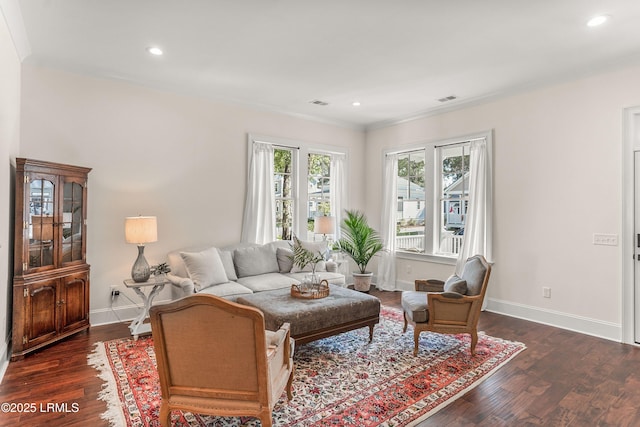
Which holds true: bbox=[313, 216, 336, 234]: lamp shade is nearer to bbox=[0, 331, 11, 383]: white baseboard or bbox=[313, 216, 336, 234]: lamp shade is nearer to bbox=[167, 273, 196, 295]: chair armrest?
bbox=[167, 273, 196, 295]: chair armrest

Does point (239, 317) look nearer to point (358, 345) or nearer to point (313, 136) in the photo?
point (358, 345)

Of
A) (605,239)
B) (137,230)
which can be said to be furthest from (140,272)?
(605,239)

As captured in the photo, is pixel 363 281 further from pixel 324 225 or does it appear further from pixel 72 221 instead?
pixel 72 221

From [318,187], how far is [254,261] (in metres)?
A: 2.03

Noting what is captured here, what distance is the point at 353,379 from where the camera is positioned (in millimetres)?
2947

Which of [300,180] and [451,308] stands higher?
[300,180]

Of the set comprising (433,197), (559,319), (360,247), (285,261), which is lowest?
(559,319)

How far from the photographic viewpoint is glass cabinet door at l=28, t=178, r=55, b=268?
342cm

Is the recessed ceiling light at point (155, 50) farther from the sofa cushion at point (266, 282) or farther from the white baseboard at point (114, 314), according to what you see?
the white baseboard at point (114, 314)

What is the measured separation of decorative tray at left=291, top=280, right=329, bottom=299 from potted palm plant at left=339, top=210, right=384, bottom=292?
228 cm

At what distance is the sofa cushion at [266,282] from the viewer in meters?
4.39

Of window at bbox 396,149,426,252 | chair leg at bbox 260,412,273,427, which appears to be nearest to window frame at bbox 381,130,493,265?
window at bbox 396,149,426,252

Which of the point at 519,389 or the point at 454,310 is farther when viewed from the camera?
the point at 454,310

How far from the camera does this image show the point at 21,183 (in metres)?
3.30
